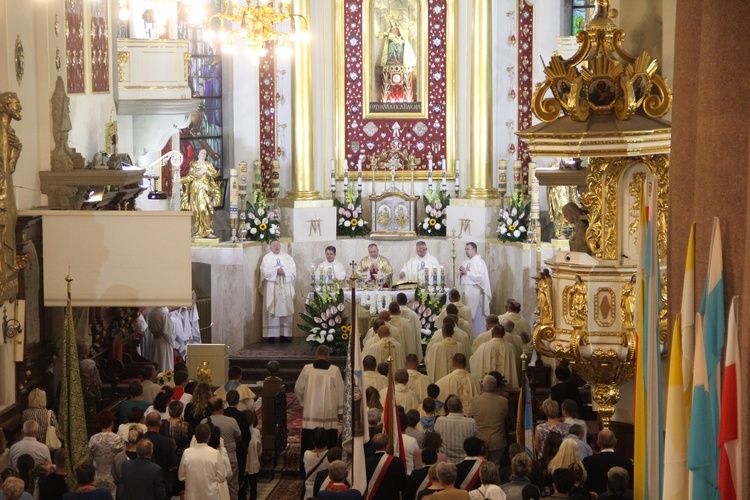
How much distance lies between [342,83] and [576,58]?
39.5 feet

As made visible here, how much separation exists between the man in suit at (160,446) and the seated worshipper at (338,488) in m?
2.04

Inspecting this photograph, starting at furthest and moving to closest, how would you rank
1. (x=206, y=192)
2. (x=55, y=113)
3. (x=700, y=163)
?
(x=206, y=192), (x=55, y=113), (x=700, y=163)

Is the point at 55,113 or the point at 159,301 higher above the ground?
the point at 55,113

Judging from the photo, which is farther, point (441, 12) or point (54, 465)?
point (441, 12)

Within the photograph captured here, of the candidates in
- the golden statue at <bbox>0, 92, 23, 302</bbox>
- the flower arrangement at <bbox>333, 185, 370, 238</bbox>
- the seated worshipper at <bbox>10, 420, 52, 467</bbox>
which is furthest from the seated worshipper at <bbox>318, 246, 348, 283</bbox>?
the seated worshipper at <bbox>10, 420, 52, 467</bbox>

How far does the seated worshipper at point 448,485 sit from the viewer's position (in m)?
8.38

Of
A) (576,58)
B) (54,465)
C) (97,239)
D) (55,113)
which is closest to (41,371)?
(97,239)

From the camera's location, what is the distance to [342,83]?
2219 cm

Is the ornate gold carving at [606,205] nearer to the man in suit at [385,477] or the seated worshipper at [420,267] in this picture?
the man in suit at [385,477]

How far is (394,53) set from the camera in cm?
2216

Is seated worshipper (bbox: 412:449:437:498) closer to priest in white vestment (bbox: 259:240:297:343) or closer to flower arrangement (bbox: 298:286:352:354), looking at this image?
flower arrangement (bbox: 298:286:352:354)

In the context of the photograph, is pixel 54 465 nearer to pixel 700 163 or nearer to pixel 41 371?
pixel 41 371

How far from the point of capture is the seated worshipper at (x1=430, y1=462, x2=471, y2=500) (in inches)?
→ 330

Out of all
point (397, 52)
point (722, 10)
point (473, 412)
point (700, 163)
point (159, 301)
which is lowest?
point (473, 412)
